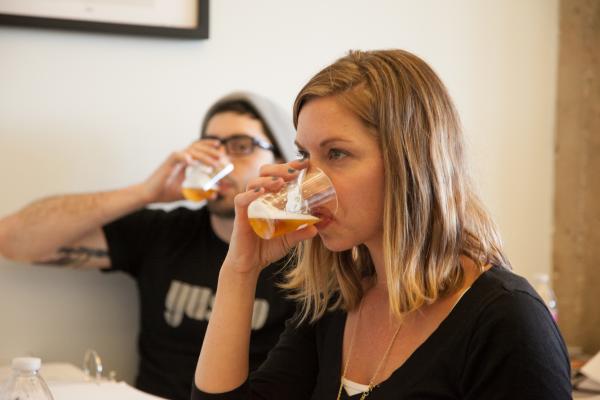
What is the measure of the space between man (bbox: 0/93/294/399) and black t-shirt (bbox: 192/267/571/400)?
2.36 ft

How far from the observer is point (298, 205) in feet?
3.58

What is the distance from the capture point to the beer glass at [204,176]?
1853 mm

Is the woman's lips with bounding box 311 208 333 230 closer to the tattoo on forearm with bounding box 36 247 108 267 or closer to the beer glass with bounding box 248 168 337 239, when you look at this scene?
the beer glass with bounding box 248 168 337 239

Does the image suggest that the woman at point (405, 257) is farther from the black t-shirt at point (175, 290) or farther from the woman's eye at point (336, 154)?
the black t-shirt at point (175, 290)

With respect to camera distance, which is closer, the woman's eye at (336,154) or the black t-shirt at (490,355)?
the black t-shirt at (490,355)

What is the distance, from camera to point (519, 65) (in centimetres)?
229

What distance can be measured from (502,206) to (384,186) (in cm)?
129

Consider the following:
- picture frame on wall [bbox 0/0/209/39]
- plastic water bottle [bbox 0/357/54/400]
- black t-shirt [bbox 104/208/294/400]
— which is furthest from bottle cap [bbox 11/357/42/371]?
picture frame on wall [bbox 0/0/209/39]

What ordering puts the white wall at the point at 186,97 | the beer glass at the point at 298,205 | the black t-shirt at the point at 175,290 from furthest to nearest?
the white wall at the point at 186,97 → the black t-shirt at the point at 175,290 → the beer glass at the point at 298,205

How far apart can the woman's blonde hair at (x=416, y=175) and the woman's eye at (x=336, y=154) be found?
0.18 feet

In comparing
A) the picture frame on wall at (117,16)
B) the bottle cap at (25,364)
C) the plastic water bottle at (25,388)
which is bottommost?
the plastic water bottle at (25,388)

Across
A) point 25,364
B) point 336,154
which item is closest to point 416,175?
point 336,154

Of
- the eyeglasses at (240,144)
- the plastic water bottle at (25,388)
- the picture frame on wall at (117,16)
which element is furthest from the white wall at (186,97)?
the plastic water bottle at (25,388)

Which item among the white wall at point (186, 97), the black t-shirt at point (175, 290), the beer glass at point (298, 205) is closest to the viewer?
the beer glass at point (298, 205)
